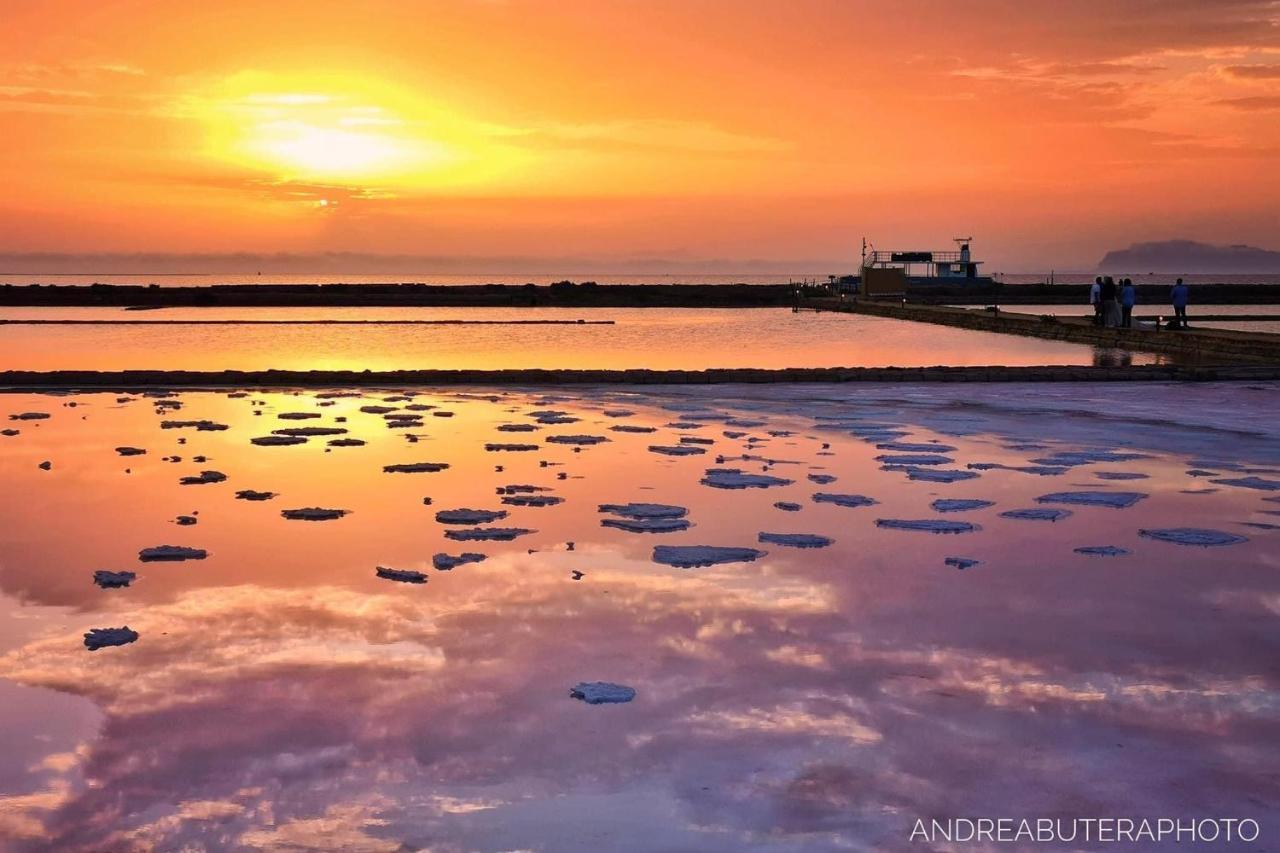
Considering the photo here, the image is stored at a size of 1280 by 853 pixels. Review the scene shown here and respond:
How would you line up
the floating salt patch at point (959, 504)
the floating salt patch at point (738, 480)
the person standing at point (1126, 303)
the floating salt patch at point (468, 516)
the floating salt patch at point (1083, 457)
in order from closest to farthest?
the floating salt patch at point (468, 516)
the floating salt patch at point (959, 504)
the floating salt patch at point (738, 480)
the floating salt patch at point (1083, 457)
the person standing at point (1126, 303)

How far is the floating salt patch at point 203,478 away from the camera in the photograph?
11406 millimetres

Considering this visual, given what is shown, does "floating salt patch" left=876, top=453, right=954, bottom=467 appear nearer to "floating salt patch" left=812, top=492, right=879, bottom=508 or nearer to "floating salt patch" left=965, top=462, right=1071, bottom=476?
"floating salt patch" left=965, top=462, right=1071, bottom=476

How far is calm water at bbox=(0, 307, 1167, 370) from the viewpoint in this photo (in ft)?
85.5

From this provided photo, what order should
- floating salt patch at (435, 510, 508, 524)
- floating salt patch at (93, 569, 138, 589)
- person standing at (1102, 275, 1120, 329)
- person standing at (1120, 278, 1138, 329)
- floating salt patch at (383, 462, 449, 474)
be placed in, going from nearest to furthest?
floating salt patch at (93, 569, 138, 589), floating salt patch at (435, 510, 508, 524), floating salt patch at (383, 462, 449, 474), person standing at (1120, 278, 1138, 329), person standing at (1102, 275, 1120, 329)

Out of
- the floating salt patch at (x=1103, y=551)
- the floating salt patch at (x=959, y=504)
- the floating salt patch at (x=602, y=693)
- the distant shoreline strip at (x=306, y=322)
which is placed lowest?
the floating salt patch at (x=602, y=693)

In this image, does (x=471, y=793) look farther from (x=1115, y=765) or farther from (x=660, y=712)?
(x=1115, y=765)

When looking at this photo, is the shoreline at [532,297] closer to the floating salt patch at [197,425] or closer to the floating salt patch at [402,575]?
the floating salt patch at [197,425]

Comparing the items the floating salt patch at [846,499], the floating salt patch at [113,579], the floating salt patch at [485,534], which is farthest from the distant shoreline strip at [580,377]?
the floating salt patch at [113,579]

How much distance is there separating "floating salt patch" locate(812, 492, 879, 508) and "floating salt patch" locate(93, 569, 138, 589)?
522cm

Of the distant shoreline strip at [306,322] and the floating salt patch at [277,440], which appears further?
the distant shoreline strip at [306,322]

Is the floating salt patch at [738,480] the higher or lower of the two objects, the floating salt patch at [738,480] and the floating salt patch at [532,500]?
the higher

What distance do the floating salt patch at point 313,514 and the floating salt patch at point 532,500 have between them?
50.6 inches

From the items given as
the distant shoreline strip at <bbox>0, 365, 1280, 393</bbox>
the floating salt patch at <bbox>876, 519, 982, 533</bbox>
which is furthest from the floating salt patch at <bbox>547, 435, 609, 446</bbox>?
the distant shoreline strip at <bbox>0, 365, 1280, 393</bbox>

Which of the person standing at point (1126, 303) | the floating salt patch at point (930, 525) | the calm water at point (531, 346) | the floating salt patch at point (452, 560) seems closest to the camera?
the floating salt patch at point (452, 560)
